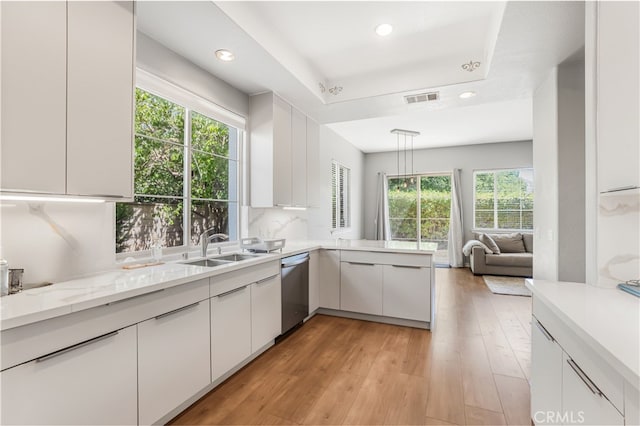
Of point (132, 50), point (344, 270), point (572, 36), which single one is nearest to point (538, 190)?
point (572, 36)

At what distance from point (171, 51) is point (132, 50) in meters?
0.79

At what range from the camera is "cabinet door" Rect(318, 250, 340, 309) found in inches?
137

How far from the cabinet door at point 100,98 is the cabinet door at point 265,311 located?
4.13 feet

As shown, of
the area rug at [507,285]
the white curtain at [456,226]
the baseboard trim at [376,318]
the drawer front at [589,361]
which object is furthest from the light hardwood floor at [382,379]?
the white curtain at [456,226]

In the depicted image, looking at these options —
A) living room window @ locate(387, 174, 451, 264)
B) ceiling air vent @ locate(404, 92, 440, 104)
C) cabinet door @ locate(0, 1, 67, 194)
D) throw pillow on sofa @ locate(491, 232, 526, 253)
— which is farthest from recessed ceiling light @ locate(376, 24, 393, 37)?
throw pillow on sofa @ locate(491, 232, 526, 253)

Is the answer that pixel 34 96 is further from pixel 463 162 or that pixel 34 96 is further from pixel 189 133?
pixel 463 162

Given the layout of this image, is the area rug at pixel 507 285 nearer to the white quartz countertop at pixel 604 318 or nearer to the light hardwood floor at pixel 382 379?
the light hardwood floor at pixel 382 379

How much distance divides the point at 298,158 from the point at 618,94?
2.79 m

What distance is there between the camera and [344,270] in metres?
3.43

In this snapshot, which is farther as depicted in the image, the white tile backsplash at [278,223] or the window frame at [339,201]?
the window frame at [339,201]

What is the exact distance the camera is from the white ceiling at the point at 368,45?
1.91 m

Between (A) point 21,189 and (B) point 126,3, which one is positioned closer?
(A) point 21,189

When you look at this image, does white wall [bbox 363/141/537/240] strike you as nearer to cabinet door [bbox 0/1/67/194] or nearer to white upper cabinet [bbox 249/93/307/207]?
white upper cabinet [bbox 249/93/307/207]

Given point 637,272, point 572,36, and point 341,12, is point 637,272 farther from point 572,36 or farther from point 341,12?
point 341,12
